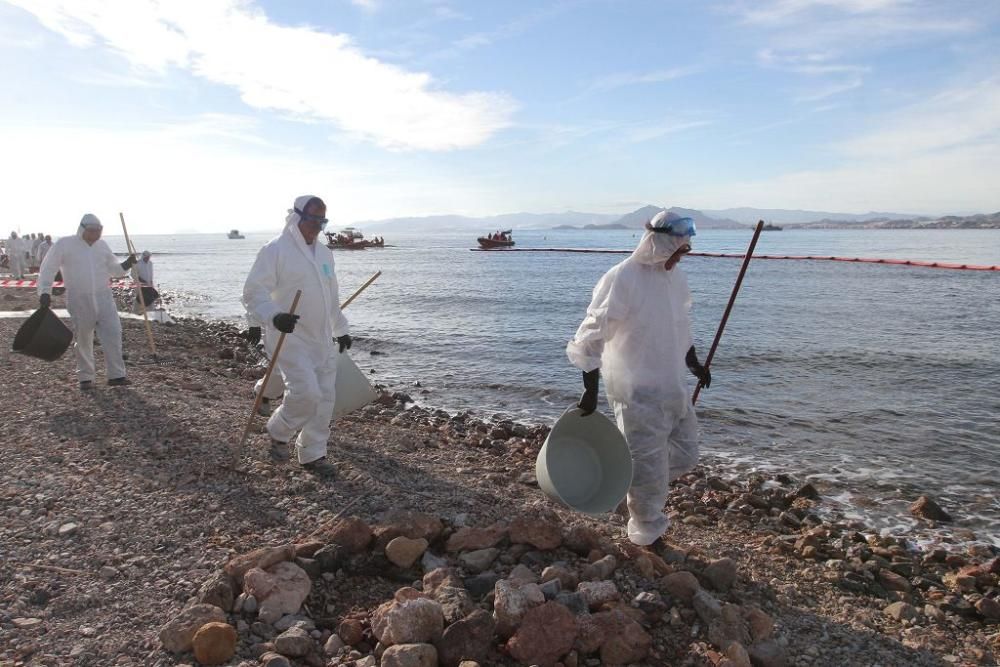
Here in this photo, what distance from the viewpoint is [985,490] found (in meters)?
6.70

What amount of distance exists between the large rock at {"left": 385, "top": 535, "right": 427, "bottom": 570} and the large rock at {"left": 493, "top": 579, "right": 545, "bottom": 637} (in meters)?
0.58

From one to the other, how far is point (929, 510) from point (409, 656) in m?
5.31

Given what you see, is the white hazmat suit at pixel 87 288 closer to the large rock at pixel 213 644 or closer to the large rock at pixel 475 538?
the large rock at pixel 475 538

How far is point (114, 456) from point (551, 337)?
12.0 meters

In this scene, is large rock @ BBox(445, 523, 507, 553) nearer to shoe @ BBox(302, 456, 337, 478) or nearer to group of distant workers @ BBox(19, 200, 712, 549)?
group of distant workers @ BBox(19, 200, 712, 549)

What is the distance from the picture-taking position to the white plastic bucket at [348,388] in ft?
18.7

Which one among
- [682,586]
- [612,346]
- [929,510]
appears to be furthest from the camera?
[929,510]

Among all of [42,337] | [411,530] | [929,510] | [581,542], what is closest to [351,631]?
[411,530]

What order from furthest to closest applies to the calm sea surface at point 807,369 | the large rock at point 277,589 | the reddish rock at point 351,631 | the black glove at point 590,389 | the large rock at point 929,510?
the calm sea surface at point 807,369 → the large rock at point 929,510 → the black glove at point 590,389 → the large rock at point 277,589 → the reddish rock at point 351,631

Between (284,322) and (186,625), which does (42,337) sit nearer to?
(284,322)

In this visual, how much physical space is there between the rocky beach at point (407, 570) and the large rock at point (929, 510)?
0.7 inches

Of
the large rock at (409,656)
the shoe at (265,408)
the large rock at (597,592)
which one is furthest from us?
the shoe at (265,408)

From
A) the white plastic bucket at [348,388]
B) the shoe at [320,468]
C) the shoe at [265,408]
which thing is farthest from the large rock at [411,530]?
the shoe at [265,408]

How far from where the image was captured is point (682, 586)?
135 inches
